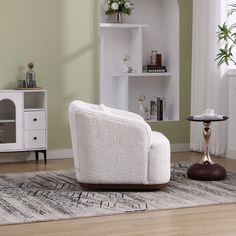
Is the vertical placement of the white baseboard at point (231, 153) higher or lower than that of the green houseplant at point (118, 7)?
lower

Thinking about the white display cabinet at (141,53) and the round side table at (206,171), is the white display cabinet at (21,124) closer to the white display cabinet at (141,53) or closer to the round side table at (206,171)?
the white display cabinet at (141,53)

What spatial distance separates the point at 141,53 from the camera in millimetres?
7207

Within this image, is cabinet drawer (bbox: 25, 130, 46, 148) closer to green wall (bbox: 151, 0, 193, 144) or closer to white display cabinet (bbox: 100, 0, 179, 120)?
white display cabinet (bbox: 100, 0, 179, 120)

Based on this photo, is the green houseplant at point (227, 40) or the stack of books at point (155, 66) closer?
the green houseplant at point (227, 40)

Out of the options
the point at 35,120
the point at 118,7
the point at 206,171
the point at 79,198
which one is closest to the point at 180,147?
the point at 118,7

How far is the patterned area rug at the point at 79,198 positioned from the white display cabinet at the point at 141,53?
207 centimetres

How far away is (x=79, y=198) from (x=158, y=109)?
122 inches

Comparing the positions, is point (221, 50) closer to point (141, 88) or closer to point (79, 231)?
point (141, 88)

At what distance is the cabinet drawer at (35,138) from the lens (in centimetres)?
630

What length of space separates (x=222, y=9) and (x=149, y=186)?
2710mm

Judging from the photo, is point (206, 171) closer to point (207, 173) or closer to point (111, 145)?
point (207, 173)

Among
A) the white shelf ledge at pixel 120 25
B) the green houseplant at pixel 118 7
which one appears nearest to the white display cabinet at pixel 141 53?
the white shelf ledge at pixel 120 25

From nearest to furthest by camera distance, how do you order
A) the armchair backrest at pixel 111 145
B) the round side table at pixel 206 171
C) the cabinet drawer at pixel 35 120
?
the armchair backrest at pixel 111 145 → the round side table at pixel 206 171 → the cabinet drawer at pixel 35 120

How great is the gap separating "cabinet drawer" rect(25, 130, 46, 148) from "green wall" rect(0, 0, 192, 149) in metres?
0.32
